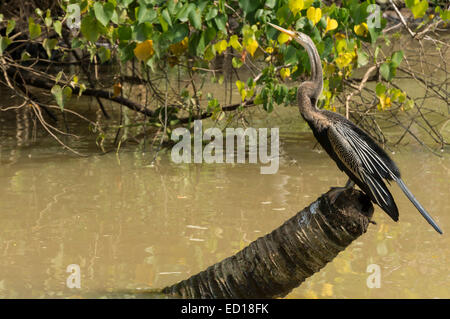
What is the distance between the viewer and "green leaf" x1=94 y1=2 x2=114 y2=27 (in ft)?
17.5

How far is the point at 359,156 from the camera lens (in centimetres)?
371

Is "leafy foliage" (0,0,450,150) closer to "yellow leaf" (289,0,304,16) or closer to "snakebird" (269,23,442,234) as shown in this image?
"yellow leaf" (289,0,304,16)

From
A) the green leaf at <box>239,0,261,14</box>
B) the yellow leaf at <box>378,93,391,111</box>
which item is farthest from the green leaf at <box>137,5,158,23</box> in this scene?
the yellow leaf at <box>378,93,391,111</box>

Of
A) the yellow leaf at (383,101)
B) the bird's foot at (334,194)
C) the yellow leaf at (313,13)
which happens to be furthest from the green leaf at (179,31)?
the bird's foot at (334,194)

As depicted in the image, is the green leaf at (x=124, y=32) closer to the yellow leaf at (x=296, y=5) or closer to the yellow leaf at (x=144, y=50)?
the yellow leaf at (x=144, y=50)

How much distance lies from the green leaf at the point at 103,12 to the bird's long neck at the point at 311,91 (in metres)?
1.70

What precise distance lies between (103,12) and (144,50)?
636 mm


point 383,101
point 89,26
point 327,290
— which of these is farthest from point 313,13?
point 327,290

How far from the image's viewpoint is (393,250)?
4.96 m

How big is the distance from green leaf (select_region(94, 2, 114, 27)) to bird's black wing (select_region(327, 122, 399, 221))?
216 cm

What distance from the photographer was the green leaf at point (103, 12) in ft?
17.5

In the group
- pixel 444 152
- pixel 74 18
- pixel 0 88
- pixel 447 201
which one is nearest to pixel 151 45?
pixel 74 18

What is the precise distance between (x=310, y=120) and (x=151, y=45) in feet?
7.24

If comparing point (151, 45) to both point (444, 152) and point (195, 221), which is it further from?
point (444, 152)
